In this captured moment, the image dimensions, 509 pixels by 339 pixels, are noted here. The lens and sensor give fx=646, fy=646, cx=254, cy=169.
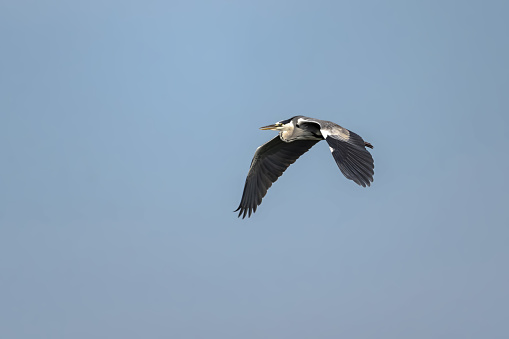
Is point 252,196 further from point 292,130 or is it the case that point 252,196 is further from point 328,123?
point 328,123

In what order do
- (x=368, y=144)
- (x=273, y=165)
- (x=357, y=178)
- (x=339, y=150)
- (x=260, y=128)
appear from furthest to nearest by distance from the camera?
(x=273, y=165) → (x=260, y=128) → (x=368, y=144) → (x=339, y=150) → (x=357, y=178)

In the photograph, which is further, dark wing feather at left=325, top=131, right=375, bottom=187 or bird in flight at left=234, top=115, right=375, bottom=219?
bird in flight at left=234, top=115, right=375, bottom=219

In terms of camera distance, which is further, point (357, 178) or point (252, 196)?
point (252, 196)

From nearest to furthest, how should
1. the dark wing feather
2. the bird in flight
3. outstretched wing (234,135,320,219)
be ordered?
the dark wing feather, the bird in flight, outstretched wing (234,135,320,219)

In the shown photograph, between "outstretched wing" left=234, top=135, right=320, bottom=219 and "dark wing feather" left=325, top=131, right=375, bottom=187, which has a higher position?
"outstretched wing" left=234, top=135, right=320, bottom=219

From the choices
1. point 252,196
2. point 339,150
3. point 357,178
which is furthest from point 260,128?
point 357,178

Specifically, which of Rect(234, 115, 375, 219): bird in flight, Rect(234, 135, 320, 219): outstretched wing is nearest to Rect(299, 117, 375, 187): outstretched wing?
Rect(234, 115, 375, 219): bird in flight

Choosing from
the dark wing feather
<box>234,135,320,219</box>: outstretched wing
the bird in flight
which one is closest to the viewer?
the dark wing feather

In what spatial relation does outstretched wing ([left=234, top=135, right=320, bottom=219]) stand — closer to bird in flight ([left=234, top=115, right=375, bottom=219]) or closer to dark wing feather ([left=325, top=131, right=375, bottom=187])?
bird in flight ([left=234, top=115, right=375, bottom=219])

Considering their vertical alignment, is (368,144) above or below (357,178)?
above
